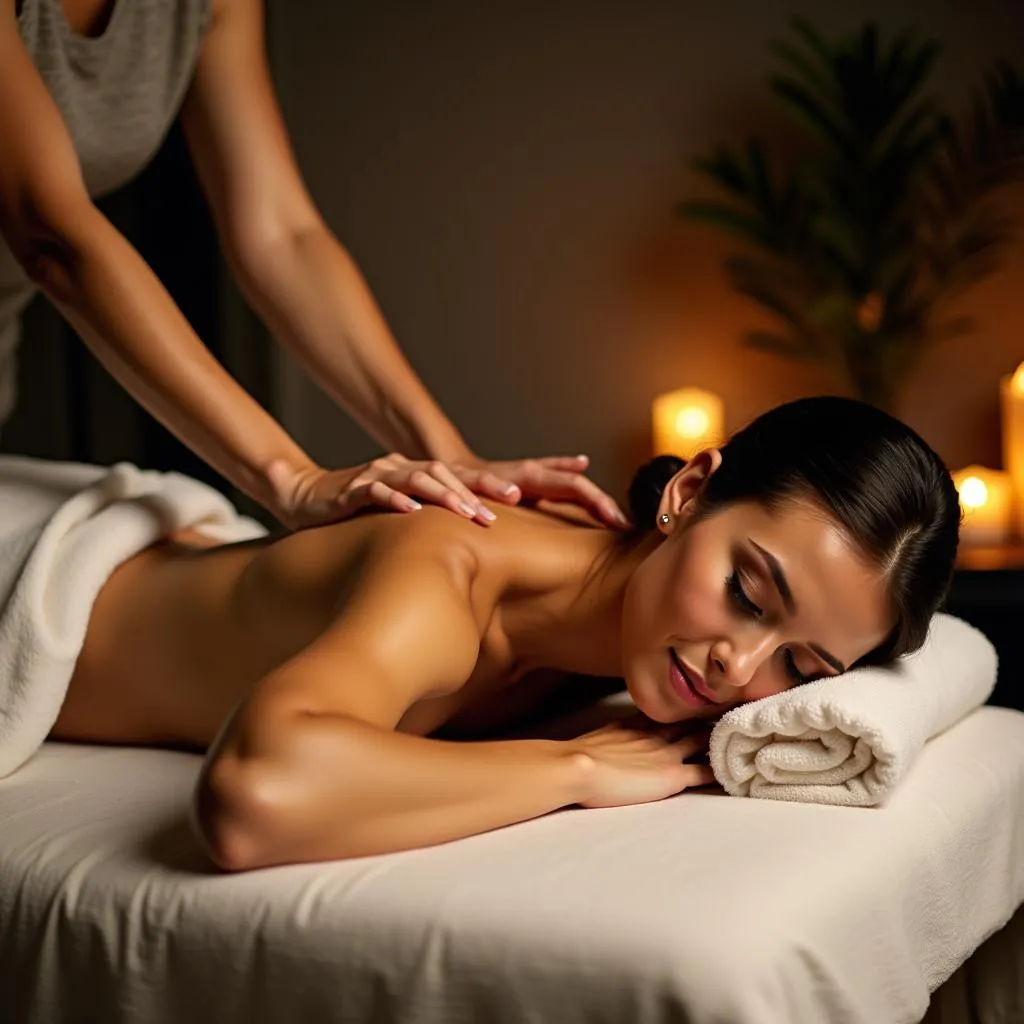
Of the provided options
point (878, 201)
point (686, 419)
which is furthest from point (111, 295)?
point (878, 201)

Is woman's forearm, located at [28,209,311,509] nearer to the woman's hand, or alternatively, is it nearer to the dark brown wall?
the woman's hand

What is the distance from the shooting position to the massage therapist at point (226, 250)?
1.82 meters

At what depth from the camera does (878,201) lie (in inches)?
142

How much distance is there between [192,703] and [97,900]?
0.52 m

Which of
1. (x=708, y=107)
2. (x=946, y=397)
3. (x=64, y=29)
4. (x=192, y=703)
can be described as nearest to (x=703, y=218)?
(x=708, y=107)

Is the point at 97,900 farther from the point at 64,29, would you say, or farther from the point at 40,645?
the point at 64,29

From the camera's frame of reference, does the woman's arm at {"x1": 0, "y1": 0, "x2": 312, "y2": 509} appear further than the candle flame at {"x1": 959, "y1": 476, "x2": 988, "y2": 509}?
No

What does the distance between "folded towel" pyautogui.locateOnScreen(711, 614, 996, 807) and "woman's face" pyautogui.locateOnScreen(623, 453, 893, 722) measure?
1.4 inches

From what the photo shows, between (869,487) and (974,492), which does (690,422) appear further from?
(869,487)

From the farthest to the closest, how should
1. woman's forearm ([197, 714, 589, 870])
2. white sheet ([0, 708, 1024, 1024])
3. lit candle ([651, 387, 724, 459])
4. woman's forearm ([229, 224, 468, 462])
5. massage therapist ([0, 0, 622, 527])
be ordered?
1. lit candle ([651, 387, 724, 459])
2. woman's forearm ([229, 224, 468, 462])
3. massage therapist ([0, 0, 622, 527])
4. woman's forearm ([197, 714, 589, 870])
5. white sheet ([0, 708, 1024, 1024])

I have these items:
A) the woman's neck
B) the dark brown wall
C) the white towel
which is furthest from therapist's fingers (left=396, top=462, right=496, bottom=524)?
the dark brown wall

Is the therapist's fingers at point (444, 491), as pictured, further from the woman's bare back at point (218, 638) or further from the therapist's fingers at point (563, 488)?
the therapist's fingers at point (563, 488)

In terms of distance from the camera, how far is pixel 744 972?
104 centimetres

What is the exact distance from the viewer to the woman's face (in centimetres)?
142
